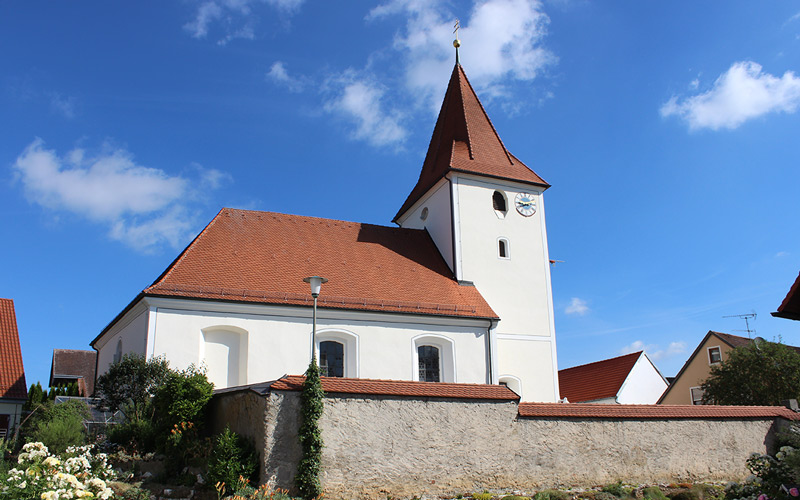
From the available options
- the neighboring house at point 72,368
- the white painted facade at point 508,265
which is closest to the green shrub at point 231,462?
the white painted facade at point 508,265

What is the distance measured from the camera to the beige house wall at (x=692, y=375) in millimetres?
33156

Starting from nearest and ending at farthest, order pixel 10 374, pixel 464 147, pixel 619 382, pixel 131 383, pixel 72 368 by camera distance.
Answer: pixel 131 383 < pixel 10 374 < pixel 464 147 < pixel 619 382 < pixel 72 368

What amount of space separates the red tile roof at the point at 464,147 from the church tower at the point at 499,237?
2.1 inches

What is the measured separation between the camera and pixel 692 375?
3372 cm

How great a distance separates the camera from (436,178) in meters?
25.1

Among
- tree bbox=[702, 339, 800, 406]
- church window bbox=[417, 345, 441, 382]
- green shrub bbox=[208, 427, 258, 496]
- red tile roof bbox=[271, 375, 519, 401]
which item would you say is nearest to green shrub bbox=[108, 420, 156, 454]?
green shrub bbox=[208, 427, 258, 496]

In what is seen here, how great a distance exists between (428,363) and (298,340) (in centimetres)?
425

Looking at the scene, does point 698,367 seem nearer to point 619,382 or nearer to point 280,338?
point 619,382

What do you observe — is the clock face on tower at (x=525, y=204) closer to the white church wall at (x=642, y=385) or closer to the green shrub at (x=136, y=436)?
the white church wall at (x=642, y=385)

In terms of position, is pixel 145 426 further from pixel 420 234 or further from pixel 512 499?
pixel 420 234

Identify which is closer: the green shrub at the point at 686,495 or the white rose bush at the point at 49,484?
the white rose bush at the point at 49,484

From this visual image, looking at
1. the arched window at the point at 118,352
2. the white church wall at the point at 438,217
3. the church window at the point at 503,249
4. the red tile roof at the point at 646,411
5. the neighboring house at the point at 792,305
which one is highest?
the white church wall at the point at 438,217

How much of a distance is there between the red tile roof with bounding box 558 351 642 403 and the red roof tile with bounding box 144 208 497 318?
52.6 ft

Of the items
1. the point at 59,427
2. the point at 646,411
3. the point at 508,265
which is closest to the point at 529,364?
the point at 508,265
